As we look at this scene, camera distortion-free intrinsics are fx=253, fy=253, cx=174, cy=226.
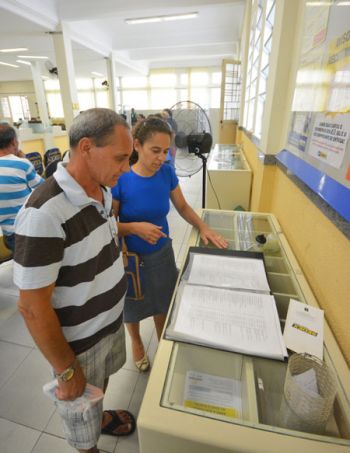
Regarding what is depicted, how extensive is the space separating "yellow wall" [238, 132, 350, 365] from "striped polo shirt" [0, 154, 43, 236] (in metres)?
1.83

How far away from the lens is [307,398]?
488mm

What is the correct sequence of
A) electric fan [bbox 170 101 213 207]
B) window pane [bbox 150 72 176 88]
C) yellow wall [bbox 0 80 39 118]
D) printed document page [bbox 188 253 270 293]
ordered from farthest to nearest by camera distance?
yellow wall [bbox 0 80 39 118]
window pane [bbox 150 72 176 88]
electric fan [bbox 170 101 213 207]
printed document page [bbox 188 253 270 293]

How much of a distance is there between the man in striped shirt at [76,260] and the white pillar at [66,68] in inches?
209

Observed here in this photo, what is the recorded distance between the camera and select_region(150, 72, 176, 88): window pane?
38.2 feet

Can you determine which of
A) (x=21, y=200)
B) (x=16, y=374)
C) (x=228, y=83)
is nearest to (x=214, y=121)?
(x=228, y=83)

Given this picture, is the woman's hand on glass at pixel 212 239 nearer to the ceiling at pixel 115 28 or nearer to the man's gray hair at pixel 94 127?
the man's gray hair at pixel 94 127

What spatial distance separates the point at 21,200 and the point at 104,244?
4.86ft

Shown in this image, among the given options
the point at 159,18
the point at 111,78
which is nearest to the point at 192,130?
the point at 159,18

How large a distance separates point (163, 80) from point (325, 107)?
41.8 ft

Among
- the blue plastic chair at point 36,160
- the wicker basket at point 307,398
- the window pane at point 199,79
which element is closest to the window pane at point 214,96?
the window pane at point 199,79

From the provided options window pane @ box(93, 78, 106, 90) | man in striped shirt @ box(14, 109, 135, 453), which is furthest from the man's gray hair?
window pane @ box(93, 78, 106, 90)

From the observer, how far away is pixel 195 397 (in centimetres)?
61

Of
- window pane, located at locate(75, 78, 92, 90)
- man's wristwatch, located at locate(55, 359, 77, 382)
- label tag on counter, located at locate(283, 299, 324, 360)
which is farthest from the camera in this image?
window pane, located at locate(75, 78, 92, 90)

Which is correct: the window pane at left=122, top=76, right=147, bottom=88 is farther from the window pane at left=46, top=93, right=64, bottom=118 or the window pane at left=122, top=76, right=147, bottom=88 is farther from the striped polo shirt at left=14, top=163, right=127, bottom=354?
the striped polo shirt at left=14, top=163, right=127, bottom=354
